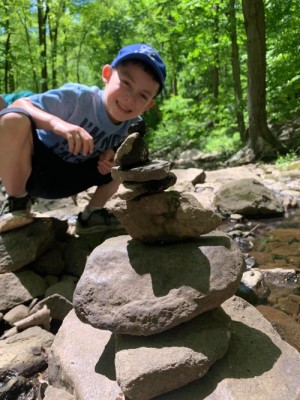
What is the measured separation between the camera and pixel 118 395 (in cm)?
166

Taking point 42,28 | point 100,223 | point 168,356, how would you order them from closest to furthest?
point 168,356 < point 100,223 < point 42,28

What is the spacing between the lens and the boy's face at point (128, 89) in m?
2.56

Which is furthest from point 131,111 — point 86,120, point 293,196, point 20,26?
point 20,26

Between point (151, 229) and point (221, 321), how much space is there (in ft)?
1.85

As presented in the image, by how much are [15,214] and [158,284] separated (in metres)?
1.51

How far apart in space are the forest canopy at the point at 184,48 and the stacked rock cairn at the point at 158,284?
770 cm

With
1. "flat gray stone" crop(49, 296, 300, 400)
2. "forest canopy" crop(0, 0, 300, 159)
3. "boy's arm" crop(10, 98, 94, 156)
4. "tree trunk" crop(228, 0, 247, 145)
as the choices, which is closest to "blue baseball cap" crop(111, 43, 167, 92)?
"boy's arm" crop(10, 98, 94, 156)

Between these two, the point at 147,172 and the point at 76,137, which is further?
the point at 76,137

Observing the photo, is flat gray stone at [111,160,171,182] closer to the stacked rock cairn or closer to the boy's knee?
the stacked rock cairn

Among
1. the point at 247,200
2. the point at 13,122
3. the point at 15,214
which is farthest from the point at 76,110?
the point at 247,200

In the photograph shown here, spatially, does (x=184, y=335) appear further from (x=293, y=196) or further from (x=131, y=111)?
(x=293, y=196)

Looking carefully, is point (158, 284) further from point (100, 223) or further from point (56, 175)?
point (56, 175)

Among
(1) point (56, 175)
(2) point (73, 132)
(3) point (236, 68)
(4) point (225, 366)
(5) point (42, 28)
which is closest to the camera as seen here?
(4) point (225, 366)

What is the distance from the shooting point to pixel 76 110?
2861 mm
